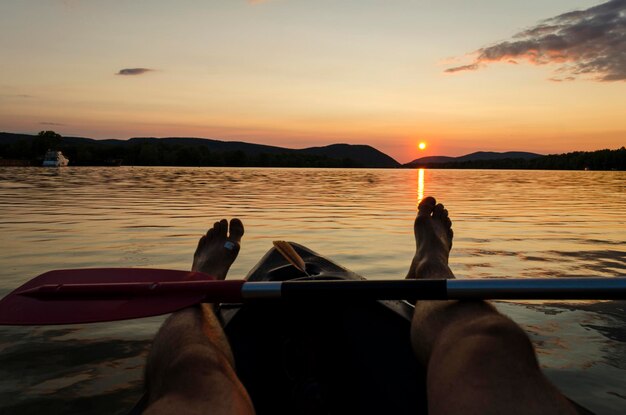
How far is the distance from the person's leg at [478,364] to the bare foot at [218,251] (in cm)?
211

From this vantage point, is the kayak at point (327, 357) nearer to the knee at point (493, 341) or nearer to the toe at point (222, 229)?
the knee at point (493, 341)

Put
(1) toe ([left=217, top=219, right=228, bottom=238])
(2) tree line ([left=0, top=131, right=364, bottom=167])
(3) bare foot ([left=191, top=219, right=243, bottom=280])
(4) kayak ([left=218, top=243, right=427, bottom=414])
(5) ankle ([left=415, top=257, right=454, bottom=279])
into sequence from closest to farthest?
1. (4) kayak ([left=218, top=243, right=427, bottom=414])
2. (5) ankle ([left=415, top=257, right=454, bottom=279])
3. (3) bare foot ([left=191, top=219, right=243, bottom=280])
4. (1) toe ([left=217, top=219, right=228, bottom=238])
5. (2) tree line ([left=0, top=131, right=364, bottom=167])

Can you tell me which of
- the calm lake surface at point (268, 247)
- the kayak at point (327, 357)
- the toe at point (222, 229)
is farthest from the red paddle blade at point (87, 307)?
the toe at point (222, 229)

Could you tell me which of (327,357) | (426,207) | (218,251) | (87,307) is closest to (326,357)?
(327,357)

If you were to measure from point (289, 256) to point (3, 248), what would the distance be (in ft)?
17.8

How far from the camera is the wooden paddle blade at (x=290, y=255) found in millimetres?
2953

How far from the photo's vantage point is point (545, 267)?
6.09 metres

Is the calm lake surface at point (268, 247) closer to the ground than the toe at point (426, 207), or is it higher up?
closer to the ground

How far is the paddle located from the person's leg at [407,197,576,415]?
0.13 meters

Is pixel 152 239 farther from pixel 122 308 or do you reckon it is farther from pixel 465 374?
pixel 465 374

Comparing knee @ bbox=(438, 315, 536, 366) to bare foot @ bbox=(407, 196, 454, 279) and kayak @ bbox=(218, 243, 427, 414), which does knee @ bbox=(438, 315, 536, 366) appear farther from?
bare foot @ bbox=(407, 196, 454, 279)

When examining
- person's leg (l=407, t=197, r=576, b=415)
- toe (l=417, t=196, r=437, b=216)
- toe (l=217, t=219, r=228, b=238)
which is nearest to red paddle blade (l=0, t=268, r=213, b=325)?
person's leg (l=407, t=197, r=576, b=415)

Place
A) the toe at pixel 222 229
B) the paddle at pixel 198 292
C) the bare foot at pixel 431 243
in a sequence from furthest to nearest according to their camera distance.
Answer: the toe at pixel 222 229 → the bare foot at pixel 431 243 → the paddle at pixel 198 292

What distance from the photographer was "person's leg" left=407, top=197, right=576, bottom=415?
1.53 m
